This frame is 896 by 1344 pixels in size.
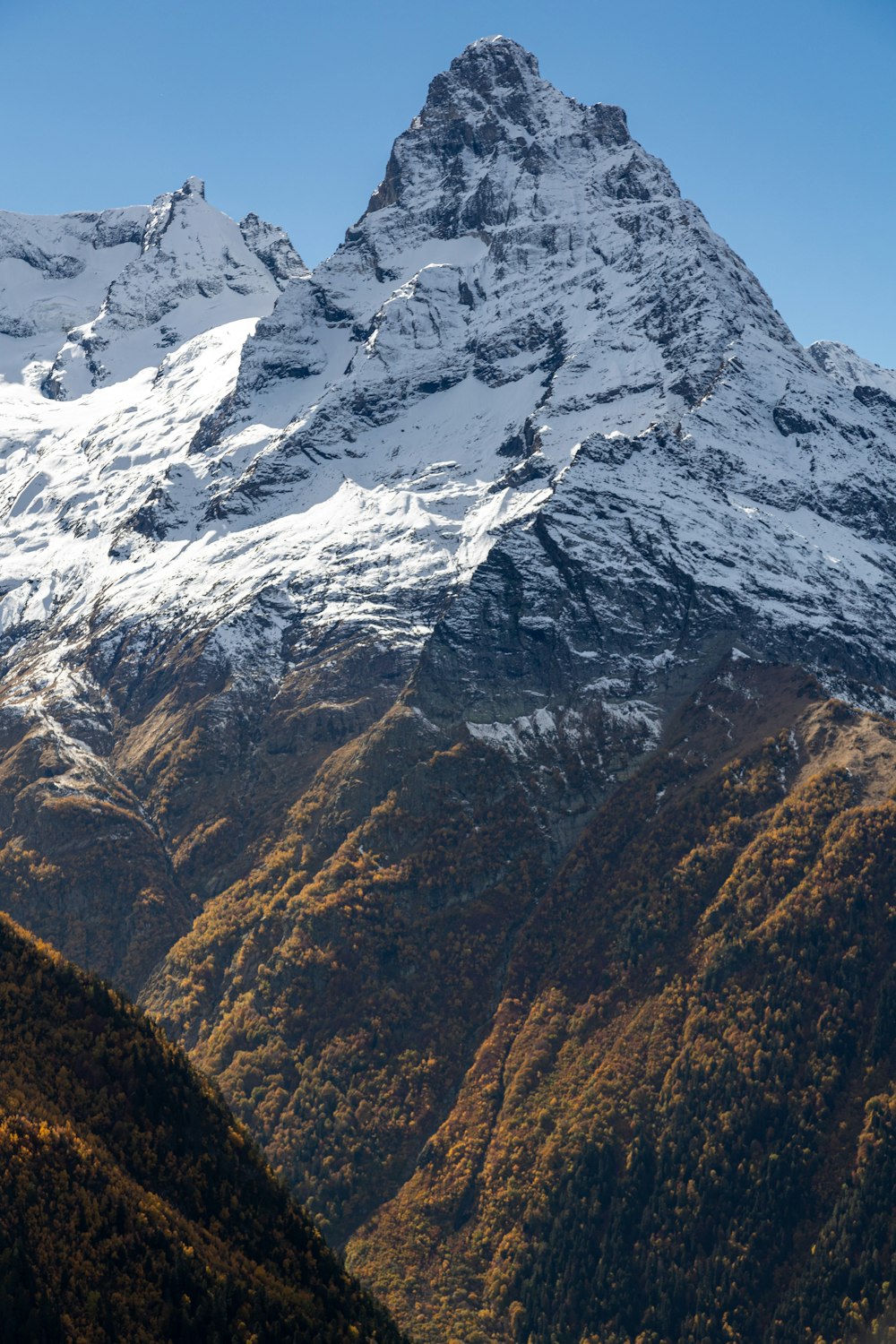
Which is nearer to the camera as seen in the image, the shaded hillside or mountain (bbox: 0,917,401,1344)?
mountain (bbox: 0,917,401,1344)

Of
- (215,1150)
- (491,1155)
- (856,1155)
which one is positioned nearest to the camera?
(215,1150)

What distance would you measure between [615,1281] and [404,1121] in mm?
39834

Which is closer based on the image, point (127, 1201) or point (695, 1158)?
point (127, 1201)

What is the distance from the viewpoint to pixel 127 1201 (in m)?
98.8

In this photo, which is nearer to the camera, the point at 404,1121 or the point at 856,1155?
the point at 856,1155

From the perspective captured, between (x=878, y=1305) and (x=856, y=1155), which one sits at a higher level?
(x=856, y=1155)

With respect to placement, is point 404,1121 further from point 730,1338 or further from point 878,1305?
point 878,1305

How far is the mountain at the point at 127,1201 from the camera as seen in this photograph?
92.0 m

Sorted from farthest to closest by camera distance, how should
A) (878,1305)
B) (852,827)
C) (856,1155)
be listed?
(852,827), (856,1155), (878,1305)

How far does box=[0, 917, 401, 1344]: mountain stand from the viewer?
92.0 meters

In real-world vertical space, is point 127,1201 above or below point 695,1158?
below

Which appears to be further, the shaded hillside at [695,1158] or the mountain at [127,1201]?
the shaded hillside at [695,1158]

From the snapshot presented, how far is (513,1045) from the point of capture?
19950 centimetres

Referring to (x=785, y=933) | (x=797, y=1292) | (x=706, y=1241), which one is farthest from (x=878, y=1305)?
(x=785, y=933)
